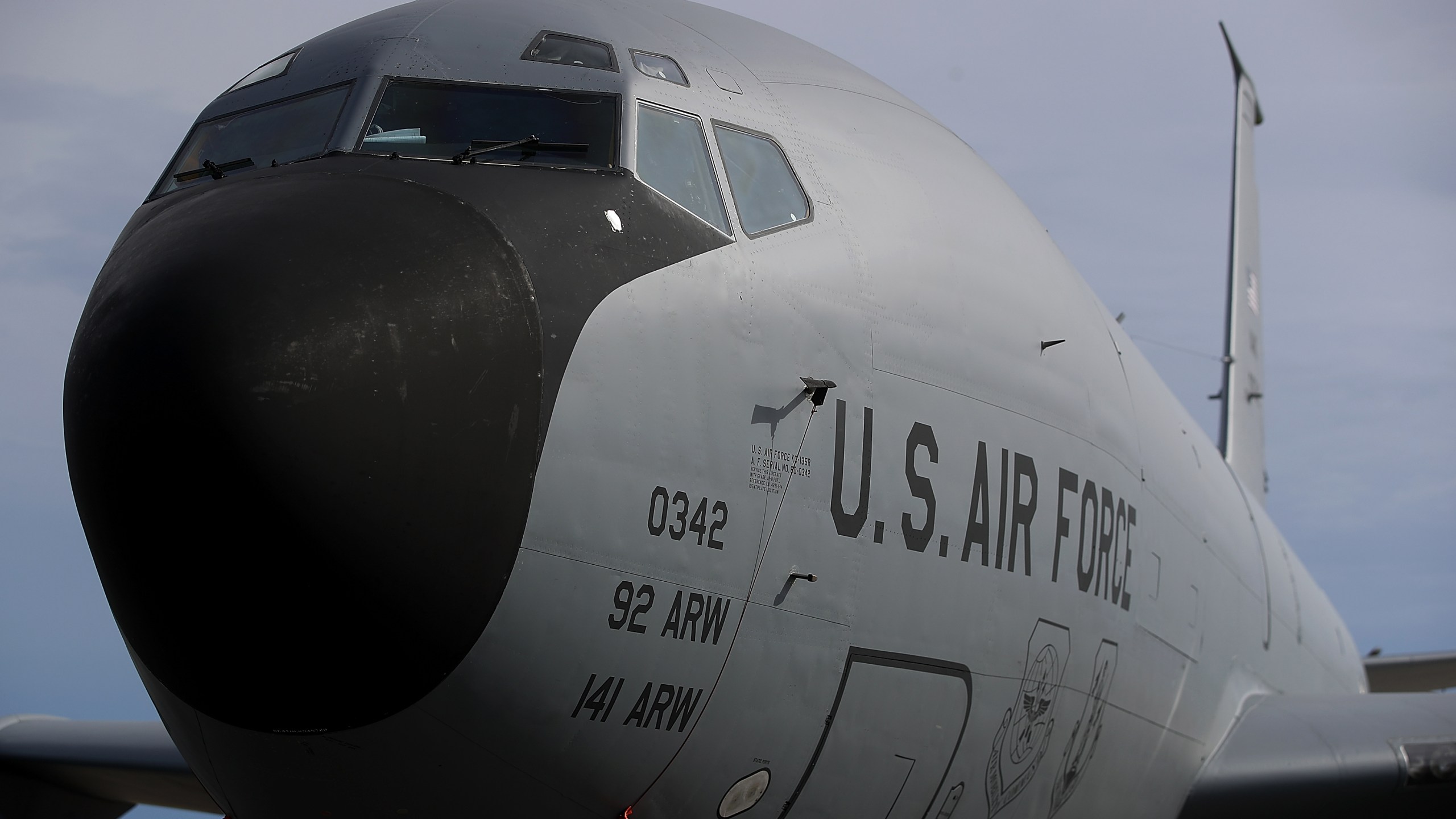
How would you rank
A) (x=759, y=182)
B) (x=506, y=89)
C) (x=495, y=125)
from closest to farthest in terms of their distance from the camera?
(x=495, y=125), (x=506, y=89), (x=759, y=182)

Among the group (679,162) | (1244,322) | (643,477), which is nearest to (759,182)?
(679,162)

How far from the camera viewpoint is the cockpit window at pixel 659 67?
523 cm

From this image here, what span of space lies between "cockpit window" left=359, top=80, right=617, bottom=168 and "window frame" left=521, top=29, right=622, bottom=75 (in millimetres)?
177

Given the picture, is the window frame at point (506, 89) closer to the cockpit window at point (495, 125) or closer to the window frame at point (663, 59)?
the cockpit window at point (495, 125)

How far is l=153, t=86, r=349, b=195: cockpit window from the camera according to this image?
196 inches

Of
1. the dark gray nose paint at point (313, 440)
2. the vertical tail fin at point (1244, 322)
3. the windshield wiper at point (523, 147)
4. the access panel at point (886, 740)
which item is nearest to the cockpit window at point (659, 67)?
the windshield wiper at point (523, 147)

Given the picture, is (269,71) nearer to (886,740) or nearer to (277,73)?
(277,73)

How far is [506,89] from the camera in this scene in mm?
5051

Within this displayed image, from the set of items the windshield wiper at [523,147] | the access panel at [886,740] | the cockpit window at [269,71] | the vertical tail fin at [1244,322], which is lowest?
the access panel at [886,740]

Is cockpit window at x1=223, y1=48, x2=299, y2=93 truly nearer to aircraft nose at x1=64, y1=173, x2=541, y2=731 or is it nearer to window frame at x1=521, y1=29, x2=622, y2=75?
window frame at x1=521, y1=29, x2=622, y2=75

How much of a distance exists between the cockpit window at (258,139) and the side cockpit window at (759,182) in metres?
1.54

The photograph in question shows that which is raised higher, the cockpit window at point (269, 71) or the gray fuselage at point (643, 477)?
the cockpit window at point (269, 71)

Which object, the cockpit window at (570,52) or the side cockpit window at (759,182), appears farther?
the cockpit window at (570,52)

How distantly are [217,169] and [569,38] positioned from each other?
4.93ft
